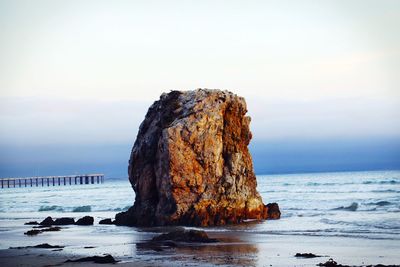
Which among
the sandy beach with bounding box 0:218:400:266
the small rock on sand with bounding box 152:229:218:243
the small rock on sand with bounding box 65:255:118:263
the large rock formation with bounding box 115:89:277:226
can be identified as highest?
the large rock formation with bounding box 115:89:277:226

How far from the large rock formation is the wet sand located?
4.17 meters

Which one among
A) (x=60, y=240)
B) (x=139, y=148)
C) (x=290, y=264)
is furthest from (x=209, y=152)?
(x=290, y=264)

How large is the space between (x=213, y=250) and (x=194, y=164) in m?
11.8

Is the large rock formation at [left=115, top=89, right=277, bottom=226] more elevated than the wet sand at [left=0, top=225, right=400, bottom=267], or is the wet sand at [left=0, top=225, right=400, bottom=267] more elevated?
the large rock formation at [left=115, top=89, right=277, bottom=226]

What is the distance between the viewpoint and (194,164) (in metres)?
35.0

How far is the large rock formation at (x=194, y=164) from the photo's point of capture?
113 ft

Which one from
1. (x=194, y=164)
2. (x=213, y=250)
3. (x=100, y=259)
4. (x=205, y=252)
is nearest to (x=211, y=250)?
(x=213, y=250)

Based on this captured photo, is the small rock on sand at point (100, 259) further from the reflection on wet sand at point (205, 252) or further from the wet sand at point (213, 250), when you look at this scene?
the reflection on wet sand at point (205, 252)

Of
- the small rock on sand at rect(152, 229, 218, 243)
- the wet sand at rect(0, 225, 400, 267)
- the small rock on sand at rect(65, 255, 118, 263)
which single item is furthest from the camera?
the small rock on sand at rect(152, 229, 218, 243)

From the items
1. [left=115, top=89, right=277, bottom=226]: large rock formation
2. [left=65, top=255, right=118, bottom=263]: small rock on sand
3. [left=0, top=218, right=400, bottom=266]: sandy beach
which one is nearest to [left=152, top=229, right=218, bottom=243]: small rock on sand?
[left=0, top=218, right=400, bottom=266]: sandy beach

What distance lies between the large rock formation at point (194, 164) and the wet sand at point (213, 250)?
4.17 m

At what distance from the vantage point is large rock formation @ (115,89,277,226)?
113 feet

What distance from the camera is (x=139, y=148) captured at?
37.7 metres

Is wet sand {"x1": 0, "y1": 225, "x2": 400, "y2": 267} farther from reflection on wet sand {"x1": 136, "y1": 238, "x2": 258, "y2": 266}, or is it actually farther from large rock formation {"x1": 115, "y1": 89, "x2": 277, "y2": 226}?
large rock formation {"x1": 115, "y1": 89, "x2": 277, "y2": 226}
